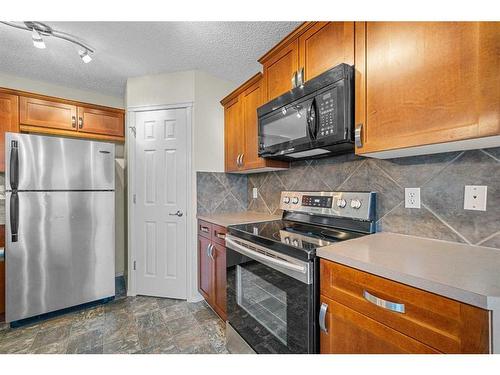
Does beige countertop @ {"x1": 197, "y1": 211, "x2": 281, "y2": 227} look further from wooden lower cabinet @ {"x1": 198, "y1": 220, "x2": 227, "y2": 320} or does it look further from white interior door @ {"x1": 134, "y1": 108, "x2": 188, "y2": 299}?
white interior door @ {"x1": 134, "y1": 108, "x2": 188, "y2": 299}

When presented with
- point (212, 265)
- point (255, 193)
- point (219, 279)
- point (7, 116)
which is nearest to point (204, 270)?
point (212, 265)

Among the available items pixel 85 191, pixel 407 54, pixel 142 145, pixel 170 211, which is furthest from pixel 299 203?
pixel 85 191

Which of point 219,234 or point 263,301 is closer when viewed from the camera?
point 263,301

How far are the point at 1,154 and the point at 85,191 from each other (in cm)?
77

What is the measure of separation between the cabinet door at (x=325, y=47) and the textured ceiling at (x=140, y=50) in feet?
1.41

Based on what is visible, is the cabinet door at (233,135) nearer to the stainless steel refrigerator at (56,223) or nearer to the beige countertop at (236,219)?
the beige countertop at (236,219)

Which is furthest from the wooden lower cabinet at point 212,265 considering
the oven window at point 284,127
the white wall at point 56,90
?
the white wall at point 56,90

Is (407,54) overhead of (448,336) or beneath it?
overhead

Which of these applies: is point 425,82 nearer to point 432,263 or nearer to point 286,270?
point 432,263

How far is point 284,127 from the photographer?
1.55m

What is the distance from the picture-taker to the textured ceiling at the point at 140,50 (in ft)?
5.55

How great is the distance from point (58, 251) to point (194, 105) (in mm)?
1874
